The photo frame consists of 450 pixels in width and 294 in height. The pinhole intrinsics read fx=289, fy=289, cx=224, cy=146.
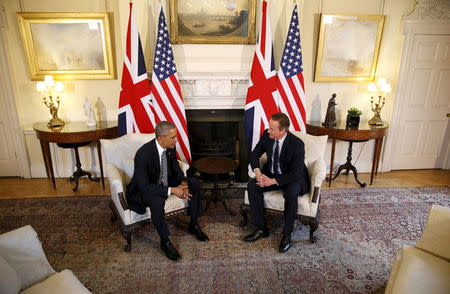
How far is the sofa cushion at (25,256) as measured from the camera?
5.59ft

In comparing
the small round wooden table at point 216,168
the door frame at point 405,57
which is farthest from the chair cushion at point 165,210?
the door frame at point 405,57

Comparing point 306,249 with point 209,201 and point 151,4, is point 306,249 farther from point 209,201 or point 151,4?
point 151,4

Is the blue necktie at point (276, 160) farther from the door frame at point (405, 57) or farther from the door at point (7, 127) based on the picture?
the door at point (7, 127)

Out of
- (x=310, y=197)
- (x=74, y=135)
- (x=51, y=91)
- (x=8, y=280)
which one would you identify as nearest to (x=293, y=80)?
(x=310, y=197)

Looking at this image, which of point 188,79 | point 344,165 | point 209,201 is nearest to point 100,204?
point 209,201

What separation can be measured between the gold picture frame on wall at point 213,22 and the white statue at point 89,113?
1.45 metres

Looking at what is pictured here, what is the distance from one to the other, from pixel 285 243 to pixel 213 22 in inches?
115

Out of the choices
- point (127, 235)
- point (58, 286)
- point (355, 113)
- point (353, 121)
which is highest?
point (355, 113)

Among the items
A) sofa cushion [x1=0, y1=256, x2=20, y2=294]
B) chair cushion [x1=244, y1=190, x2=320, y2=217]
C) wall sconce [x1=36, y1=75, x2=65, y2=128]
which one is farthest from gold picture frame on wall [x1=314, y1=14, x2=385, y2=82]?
sofa cushion [x1=0, y1=256, x2=20, y2=294]

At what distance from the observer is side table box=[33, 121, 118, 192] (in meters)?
3.79

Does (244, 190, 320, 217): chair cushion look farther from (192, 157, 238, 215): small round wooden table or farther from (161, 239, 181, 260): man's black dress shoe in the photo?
(161, 239, 181, 260): man's black dress shoe

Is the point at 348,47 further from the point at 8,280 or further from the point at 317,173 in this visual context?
the point at 8,280

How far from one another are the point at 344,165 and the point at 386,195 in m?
0.71

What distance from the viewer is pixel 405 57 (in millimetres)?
4441
